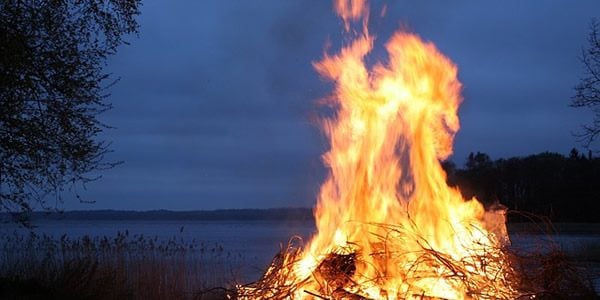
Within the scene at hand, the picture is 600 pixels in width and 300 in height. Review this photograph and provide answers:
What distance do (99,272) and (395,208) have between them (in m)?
5.83

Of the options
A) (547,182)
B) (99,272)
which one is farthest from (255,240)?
(99,272)

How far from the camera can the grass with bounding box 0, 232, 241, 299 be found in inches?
423

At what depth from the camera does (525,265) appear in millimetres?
7648

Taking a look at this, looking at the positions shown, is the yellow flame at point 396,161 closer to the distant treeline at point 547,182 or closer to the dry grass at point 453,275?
the dry grass at point 453,275

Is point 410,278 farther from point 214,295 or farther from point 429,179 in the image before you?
point 214,295

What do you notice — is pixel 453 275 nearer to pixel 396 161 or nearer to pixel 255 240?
pixel 396 161

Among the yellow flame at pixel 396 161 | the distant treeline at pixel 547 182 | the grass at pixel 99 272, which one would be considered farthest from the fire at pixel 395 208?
the distant treeline at pixel 547 182

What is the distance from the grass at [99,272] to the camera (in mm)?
10750

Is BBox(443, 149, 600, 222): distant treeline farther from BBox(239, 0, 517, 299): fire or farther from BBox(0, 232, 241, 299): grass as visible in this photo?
BBox(239, 0, 517, 299): fire

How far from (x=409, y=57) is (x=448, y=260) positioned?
2.69 meters

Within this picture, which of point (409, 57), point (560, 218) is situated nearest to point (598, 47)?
point (409, 57)

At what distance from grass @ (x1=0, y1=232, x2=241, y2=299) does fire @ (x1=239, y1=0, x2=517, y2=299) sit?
7.52 ft

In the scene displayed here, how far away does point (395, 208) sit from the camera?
317 inches

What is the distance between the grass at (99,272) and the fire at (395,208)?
229 centimetres
